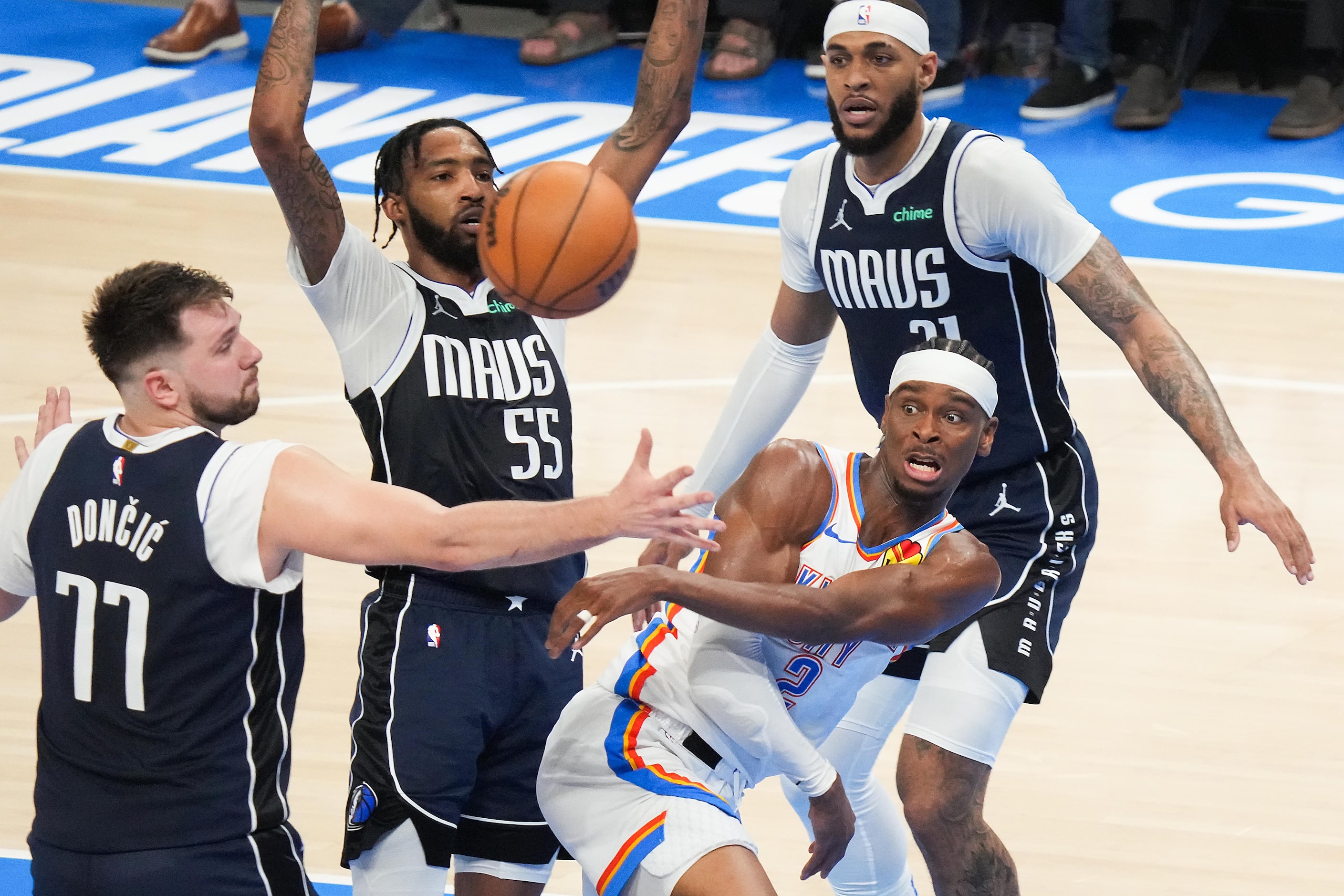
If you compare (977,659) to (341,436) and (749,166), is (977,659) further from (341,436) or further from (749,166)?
(749,166)

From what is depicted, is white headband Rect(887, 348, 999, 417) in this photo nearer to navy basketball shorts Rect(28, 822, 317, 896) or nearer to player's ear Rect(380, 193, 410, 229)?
player's ear Rect(380, 193, 410, 229)

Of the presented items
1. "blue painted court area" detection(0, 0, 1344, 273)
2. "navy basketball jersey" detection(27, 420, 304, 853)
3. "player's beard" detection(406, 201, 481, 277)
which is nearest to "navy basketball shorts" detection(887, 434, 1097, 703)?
"player's beard" detection(406, 201, 481, 277)

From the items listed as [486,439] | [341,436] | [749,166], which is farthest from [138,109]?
[486,439]

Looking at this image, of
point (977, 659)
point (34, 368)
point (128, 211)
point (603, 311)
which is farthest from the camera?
point (128, 211)

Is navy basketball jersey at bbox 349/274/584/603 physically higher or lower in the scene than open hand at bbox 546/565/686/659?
higher

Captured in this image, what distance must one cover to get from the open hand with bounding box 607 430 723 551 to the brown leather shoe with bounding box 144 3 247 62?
1233 cm

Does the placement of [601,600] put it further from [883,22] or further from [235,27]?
[235,27]

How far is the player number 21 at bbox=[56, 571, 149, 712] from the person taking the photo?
365cm

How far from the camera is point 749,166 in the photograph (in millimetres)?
12867

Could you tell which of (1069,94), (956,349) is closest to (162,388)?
(956,349)

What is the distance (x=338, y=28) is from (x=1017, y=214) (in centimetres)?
1136

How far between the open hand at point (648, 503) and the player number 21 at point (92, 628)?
96 centimetres

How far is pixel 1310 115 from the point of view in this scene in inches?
516

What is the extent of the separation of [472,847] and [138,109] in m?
10.7
